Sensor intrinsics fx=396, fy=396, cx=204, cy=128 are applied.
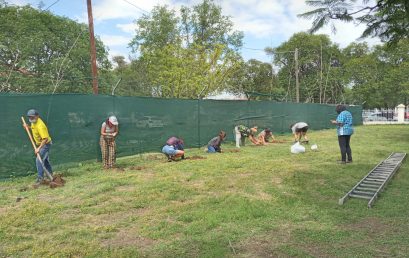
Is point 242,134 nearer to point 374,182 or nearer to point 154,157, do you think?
point 154,157

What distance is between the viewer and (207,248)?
13.8 feet

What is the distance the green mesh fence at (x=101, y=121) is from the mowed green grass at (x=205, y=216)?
2.70ft

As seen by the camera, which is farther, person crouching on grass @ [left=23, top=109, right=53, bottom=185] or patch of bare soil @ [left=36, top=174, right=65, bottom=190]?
person crouching on grass @ [left=23, top=109, right=53, bottom=185]

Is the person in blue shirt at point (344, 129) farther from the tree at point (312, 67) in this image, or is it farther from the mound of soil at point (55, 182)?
the tree at point (312, 67)

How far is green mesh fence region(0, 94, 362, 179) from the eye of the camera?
8609 mm

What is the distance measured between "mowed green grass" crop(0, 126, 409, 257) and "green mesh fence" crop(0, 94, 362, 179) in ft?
2.70

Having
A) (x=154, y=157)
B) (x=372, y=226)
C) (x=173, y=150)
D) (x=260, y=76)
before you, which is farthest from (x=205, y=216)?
(x=260, y=76)

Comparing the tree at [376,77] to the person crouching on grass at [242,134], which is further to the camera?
the tree at [376,77]

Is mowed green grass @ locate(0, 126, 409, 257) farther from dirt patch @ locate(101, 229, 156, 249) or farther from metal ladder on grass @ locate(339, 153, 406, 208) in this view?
metal ladder on grass @ locate(339, 153, 406, 208)

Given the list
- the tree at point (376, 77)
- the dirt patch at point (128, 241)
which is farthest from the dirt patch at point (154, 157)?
the tree at point (376, 77)

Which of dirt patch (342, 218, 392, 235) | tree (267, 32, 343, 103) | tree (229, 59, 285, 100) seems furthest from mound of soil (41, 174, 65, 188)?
tree (229, 59, 285, 100)

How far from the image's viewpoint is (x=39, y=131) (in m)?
7.88

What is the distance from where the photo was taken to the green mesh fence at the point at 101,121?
8.61 m

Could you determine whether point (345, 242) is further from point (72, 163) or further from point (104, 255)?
point (72, 163)
